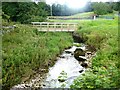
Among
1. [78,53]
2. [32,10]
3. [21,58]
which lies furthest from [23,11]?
[21,58]

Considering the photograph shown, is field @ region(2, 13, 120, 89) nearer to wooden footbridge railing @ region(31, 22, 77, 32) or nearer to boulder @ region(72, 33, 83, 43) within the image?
boulder @ region(72, 33, 83, 43)

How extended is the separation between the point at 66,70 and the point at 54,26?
6.07 meters

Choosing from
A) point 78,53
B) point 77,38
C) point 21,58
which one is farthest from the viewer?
point 77,38

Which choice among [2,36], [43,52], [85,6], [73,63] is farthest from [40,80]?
[85,6]

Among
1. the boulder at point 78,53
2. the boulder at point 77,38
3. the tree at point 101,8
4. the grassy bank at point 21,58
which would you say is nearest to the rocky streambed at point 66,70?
the boulder at point 78,53

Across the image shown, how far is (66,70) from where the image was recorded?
7.69m

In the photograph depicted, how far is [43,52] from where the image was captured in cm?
776

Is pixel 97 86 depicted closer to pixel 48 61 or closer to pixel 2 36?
pixel 48 61

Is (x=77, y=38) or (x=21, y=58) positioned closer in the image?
(x=21, y=58)

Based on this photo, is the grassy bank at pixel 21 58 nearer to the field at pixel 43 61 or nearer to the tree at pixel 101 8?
the field at pixel 43 61

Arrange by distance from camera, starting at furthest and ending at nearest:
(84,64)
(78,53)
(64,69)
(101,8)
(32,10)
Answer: (101,8)
(32,10)
(78,53)
(84,64)
(64,69)

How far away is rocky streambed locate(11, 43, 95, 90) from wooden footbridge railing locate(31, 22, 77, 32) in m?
1.97

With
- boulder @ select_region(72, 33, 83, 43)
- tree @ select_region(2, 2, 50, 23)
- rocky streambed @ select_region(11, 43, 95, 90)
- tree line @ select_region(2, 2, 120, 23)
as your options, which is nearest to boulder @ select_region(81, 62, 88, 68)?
rocky streambed @ select_region(11, 43, 95, 90)

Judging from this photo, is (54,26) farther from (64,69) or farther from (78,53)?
(64,69)
